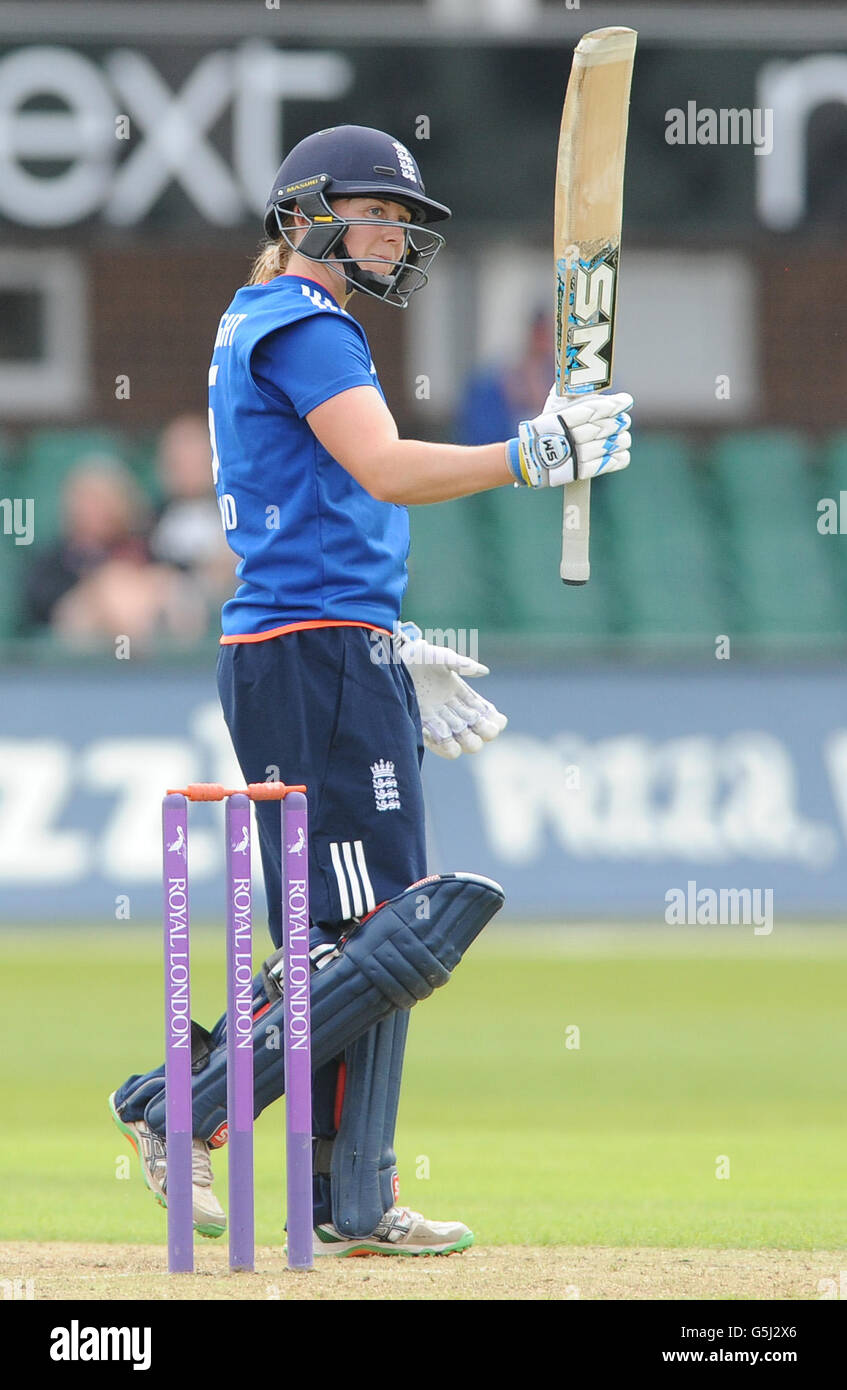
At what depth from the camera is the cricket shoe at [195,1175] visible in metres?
4.51

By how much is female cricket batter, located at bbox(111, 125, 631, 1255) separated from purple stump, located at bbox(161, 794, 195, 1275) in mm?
270

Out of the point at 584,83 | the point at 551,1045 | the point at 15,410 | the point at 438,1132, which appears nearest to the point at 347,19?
the point at 15,410

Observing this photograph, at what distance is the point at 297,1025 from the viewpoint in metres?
4.33

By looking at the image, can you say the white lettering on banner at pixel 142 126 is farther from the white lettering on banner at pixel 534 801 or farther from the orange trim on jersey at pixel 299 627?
the orange trim on jersey at pixel 299 627

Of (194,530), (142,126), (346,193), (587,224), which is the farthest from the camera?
(194,530)

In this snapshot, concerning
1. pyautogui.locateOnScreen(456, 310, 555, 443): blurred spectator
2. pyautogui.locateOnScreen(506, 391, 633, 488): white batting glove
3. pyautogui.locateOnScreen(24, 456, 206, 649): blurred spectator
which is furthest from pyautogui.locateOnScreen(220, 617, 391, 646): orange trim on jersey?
pyautogui.locateOnScreen(456, 310, 555, 443): blurred spectator

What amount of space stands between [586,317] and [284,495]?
711 mm

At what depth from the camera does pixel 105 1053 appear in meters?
8.14

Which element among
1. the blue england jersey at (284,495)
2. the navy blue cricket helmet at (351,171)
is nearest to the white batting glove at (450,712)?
the blue england jersey at (284,495)

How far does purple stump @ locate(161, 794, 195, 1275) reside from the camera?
4152 millimetres

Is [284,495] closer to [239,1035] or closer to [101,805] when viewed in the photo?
[239,1035]

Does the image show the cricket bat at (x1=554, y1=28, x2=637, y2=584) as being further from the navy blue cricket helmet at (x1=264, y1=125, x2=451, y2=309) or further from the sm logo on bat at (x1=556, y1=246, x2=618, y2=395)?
the navy blue cricket helmet at (x1=264, y1=125, x2=451, y2=309)

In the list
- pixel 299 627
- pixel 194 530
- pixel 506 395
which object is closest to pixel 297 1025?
pixel 299 627

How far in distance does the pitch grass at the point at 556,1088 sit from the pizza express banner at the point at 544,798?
0.78ft
